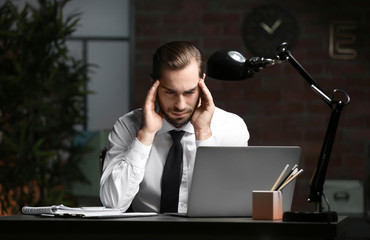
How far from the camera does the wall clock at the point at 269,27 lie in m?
5.41

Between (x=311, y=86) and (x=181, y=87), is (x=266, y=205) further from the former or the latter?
(x=181, y=87)

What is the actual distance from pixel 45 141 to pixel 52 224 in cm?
356

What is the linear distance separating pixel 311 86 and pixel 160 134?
2.52ft

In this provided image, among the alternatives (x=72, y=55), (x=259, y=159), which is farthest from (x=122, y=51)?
(x=259, y=159)

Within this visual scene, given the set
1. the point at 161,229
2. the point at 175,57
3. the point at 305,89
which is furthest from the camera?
the point at 305,89

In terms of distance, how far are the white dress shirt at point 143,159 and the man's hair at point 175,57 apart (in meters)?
0.21

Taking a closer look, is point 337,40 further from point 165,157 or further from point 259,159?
point 259,159

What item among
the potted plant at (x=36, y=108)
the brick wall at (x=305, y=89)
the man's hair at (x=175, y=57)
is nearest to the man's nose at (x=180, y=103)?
the man's hair at (x=175, y=57)

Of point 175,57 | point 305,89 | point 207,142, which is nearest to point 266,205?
point 207,142

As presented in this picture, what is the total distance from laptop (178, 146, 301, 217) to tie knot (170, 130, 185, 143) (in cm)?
62

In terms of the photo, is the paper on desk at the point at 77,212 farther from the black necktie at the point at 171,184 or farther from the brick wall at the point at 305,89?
the brick wall at the point at 305,89

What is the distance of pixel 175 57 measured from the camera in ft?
7.89

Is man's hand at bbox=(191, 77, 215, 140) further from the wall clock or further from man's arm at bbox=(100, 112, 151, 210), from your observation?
the wall clock

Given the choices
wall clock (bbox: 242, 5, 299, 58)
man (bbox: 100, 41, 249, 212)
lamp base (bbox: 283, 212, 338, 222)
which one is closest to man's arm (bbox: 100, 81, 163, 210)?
man (bbox: 100, 41, 249, 212)
